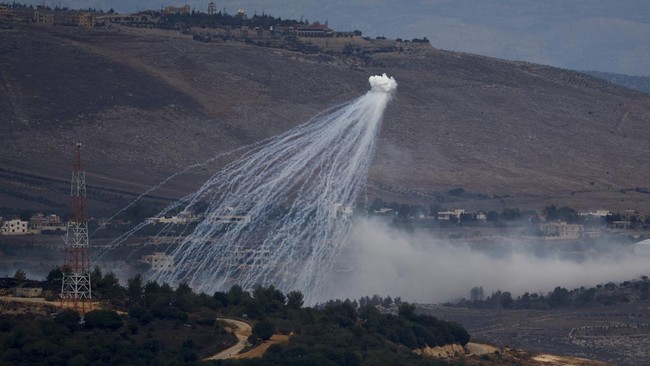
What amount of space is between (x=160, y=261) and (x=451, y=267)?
53.4 feet

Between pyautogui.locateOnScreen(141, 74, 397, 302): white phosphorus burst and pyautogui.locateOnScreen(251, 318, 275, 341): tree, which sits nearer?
pyautogui.locateOnScreen(251, 318, 275, 341): tree

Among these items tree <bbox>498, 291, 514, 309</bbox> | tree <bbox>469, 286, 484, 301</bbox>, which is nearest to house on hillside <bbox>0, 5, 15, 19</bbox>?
tree <bbox>469, 286, 484, 301</bbox>

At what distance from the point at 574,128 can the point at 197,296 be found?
264 ft

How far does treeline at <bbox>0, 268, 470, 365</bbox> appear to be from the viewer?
6631 cm

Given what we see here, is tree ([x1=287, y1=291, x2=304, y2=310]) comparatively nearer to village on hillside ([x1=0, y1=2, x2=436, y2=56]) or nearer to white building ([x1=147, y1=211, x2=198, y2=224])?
white building ([x1=147, y1=211, x2=198, y2=224])

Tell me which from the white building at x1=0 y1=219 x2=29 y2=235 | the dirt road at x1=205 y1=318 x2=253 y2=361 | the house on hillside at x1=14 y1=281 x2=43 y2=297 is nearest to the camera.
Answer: the dirt road at x1=205 y1=318 x2=253 y2=361

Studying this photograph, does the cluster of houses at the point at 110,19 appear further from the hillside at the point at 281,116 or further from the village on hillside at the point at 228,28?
the hillside at the point at 281,116

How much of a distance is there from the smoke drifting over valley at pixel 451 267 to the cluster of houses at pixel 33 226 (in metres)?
13.4

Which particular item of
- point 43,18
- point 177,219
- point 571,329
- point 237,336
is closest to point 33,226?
point 177,219

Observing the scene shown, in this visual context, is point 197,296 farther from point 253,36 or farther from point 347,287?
point 253,36

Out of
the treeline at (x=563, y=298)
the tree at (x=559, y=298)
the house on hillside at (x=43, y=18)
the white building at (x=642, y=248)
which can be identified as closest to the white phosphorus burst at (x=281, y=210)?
the treeline at (x=563, y=298)

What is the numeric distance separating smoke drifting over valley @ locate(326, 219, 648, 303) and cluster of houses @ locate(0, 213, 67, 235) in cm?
1336

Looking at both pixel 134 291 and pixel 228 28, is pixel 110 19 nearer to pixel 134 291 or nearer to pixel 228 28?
pixel 228 28

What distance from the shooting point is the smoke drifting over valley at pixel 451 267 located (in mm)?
102562
